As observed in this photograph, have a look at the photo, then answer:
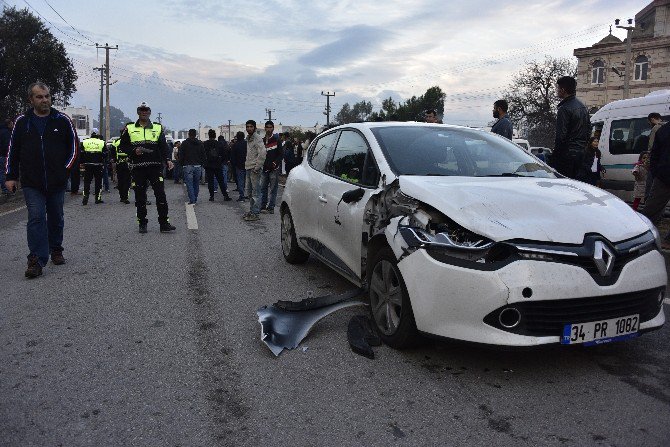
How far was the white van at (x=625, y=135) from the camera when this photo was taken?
433 inches

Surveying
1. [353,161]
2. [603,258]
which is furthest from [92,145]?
[603,258]

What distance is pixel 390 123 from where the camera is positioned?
16.5 feet

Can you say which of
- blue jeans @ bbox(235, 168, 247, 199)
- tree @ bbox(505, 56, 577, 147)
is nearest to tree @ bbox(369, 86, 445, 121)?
tree @ bbox(505, 56, 577, 147)

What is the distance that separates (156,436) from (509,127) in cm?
687

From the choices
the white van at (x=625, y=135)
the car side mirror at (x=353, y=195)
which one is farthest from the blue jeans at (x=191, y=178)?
the car side mirror at (x=353, y=195)

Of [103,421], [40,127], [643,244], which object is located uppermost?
[40,127]

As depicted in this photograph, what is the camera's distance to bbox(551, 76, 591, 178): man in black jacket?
6258 mm

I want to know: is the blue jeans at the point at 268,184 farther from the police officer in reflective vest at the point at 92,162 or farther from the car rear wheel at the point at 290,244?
the car rear wheel at the point at 290,244

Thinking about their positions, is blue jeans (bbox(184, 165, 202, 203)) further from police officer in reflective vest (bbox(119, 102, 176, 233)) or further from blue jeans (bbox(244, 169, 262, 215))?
police officer in reflective vest (bbox(119, 102, 176, 233))

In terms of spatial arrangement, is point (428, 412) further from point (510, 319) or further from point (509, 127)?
point (509, 127)

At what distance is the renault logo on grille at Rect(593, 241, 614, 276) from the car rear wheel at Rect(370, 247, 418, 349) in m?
1.07

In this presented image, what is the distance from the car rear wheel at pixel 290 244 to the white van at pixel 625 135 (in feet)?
25.5

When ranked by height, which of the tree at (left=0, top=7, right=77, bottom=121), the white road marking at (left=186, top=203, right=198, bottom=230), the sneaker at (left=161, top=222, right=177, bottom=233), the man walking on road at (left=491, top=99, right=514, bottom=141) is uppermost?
the tree at (left=0, top=7, right=77, bottom=121)

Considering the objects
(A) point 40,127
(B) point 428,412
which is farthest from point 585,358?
(A) point 40,127
